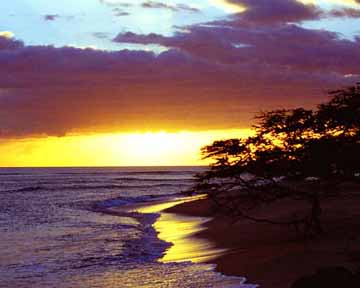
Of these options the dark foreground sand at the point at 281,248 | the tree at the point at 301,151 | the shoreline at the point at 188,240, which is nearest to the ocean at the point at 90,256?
the shoreline at the point at 188,240

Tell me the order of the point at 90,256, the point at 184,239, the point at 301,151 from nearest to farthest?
the point at 301,151 < the point at 90,256 < the point at 184,239

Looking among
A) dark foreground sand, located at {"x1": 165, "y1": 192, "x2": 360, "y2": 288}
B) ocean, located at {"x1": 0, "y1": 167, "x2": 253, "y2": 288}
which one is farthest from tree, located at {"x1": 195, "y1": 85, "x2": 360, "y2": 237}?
ocean, located at {"x1": 0, "y1": 167, "x2": 253, "y2": 288}

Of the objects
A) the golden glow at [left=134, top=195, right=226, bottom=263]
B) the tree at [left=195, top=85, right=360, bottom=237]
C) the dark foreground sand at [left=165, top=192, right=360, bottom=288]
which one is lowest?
the golden glow at [left=134, top=195, right=226, bottom=263]

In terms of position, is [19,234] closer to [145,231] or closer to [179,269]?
[145,231]

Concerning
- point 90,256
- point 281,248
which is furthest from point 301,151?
point 90,256

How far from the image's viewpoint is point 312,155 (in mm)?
17125

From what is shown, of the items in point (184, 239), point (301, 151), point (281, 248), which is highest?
point (301, 151)

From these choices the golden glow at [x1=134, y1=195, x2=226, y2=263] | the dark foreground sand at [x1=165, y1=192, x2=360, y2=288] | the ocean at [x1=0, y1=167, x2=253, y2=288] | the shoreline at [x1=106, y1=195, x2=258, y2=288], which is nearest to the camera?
the dark foreground sand at [x1=165, y1=192, x2=360, y2=288]

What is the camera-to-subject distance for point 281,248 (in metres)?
19.6

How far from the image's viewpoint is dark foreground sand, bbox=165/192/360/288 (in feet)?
52.9

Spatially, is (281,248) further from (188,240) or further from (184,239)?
(184,239)

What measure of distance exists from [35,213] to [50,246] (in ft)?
58.9

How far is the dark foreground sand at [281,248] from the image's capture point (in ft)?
52.9

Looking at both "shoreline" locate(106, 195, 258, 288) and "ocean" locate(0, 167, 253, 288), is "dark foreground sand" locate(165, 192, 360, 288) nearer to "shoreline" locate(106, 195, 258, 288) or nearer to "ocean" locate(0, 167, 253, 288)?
"shoreline" locate(106, 195, 258, 288)
